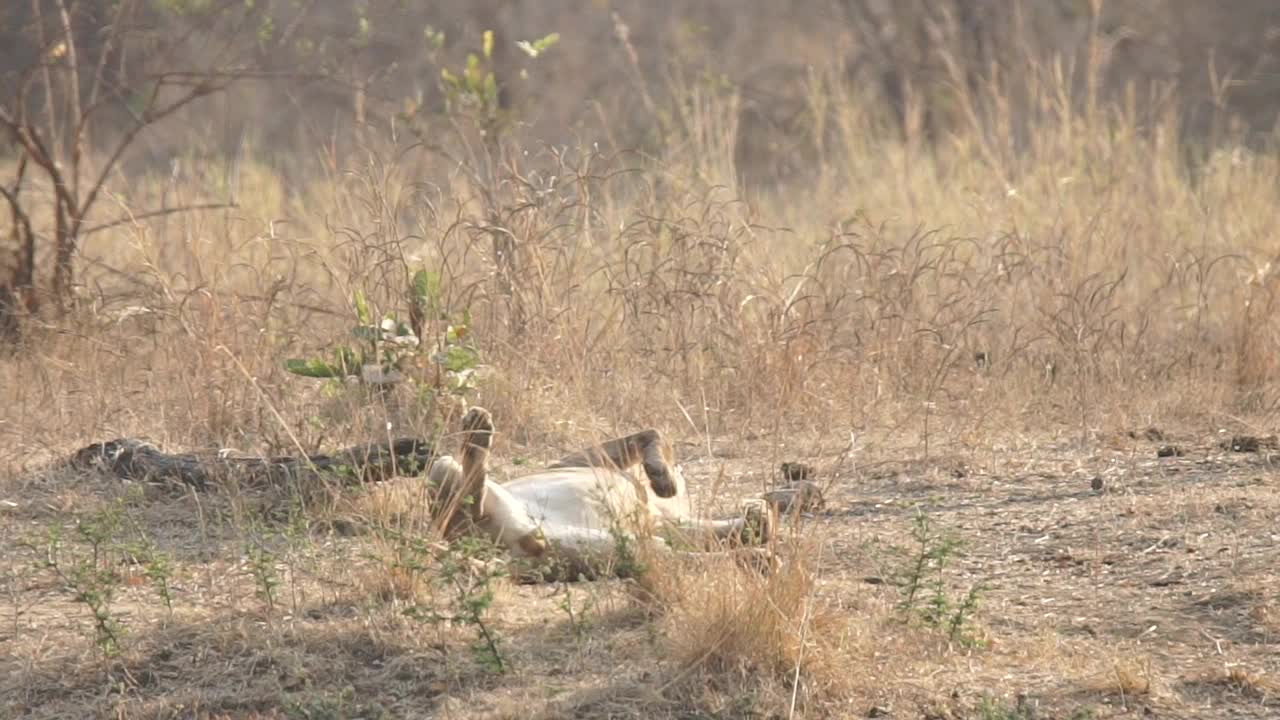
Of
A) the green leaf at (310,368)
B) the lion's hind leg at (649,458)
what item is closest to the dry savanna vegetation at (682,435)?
the green leaf at (310,368)

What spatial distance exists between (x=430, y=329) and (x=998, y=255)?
96.8 inches

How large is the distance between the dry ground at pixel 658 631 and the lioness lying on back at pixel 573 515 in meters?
0.09

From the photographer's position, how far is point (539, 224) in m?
6.07

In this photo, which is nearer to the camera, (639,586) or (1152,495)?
(639,586)

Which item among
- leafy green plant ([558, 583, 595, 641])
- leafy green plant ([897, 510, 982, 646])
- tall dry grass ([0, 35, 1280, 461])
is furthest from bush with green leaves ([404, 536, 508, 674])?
tall dry grass ([0, 35, 1280, 461])

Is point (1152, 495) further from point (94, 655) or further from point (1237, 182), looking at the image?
point (1237, 182)

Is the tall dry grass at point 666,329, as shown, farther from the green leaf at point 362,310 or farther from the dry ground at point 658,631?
the dry ground at point 658,631

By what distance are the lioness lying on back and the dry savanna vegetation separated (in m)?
0.08

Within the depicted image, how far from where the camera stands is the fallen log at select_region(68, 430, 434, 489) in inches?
174

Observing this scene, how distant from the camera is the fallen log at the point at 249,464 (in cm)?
441

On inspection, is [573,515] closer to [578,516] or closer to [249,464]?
[578,516]

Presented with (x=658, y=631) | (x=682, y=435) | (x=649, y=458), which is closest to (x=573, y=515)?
(x=649, y=458)

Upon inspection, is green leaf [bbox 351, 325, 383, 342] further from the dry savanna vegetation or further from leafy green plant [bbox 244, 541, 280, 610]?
leafy green plant [bbox 244, 541, 280, 610]

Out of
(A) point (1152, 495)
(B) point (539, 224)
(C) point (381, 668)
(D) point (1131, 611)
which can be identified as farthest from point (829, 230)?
(C) point (381, 668)
